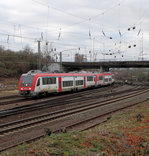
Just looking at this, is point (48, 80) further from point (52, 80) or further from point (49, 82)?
point (52, 80)

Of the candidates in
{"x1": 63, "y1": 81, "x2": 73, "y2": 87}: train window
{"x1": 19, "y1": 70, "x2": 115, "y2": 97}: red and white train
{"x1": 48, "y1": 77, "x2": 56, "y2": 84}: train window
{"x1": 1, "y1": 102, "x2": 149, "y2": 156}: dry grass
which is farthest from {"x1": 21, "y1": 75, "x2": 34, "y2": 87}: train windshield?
{"x1": 1, "y1": 102, "x2": 149, "y2": 156}: dry grass

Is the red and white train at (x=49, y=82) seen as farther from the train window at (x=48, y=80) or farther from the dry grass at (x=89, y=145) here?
the dry grass at (x=89, y=145)

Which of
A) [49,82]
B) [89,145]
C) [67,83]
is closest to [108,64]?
[67,83]

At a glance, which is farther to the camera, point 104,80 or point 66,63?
point 66,63

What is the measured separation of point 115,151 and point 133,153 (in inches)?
24.0

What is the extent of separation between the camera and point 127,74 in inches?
3853

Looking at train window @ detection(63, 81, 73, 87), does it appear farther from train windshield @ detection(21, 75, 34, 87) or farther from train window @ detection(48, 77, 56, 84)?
train windshield @ detection(21, 75, 34, 87)

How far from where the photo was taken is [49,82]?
22531 mm

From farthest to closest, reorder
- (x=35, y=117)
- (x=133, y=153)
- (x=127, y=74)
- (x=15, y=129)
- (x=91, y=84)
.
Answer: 1. (x=127, y=74)
2. (x=91, y=84)
3. (x=35, y=117)
4. (x=15, y=129)
5. (x=133, y=153)

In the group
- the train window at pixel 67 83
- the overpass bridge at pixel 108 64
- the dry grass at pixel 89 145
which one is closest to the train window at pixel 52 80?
the train window at pixel 67 83

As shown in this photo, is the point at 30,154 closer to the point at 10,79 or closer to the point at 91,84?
the point at 91,84

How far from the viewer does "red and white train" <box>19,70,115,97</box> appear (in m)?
20.6

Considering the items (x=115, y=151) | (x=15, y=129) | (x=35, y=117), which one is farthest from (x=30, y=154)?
(x=35, y=117)

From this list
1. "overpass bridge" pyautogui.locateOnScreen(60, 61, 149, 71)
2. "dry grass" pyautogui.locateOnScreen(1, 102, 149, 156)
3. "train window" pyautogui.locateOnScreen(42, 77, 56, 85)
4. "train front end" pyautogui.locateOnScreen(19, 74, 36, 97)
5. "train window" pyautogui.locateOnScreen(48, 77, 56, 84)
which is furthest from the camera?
"overpass bridge" pyautogui.locateOnScreen(60, 61, 149, 71)
